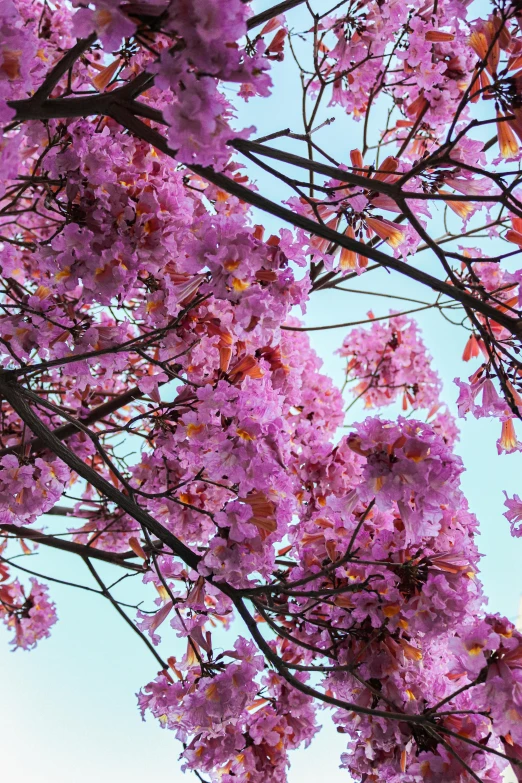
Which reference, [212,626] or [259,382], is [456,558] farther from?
[212,626]

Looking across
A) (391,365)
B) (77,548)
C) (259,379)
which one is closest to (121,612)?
(77,548)

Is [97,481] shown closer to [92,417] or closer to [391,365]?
[92,417]

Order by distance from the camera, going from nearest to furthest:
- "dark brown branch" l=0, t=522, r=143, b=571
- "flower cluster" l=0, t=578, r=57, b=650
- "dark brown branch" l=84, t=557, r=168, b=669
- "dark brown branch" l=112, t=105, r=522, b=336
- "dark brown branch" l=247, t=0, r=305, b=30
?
"dark brown branch" l=112, t=105, r=522, b=336 → "dark brown branch" l=247, t=0, r=305, b=30 → "dark brown branch" l=84, t=557, r=168, b=669 → "dark brown branch" l=0, t=522, r=143, b=571 → "flower cluster" l=0, t=578, r=57, b=650

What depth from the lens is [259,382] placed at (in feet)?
7.77

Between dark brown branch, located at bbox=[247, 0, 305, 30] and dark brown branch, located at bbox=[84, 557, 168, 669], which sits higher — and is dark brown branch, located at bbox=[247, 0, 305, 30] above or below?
above

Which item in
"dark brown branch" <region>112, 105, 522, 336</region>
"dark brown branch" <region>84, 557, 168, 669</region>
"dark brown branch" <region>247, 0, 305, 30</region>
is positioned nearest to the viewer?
"dark brown branch" <region>112, 105, 522, 336</region>

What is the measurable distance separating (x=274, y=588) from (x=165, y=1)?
151cm

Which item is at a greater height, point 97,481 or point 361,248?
point 97,481

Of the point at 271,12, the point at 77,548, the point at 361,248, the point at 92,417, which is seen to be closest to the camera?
the point at 361,248

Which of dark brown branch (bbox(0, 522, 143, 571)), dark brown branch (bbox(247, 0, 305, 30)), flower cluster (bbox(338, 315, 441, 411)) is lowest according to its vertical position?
dark brown branch (bbox(0, 522, 143, 571))

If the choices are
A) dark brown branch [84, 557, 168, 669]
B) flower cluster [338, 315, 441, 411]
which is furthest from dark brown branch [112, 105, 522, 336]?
flower cluster [338, 315, 441, 411]

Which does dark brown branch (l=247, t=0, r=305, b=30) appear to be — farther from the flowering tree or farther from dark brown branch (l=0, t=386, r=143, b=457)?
dark brown branch (l=0, t=386, r=143, b=457)

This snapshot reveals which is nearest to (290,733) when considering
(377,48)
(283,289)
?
(283,289)

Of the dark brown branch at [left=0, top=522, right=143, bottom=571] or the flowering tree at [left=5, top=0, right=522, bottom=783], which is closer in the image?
the flowering tree at [left=5, top=0, right=522, bottom=783]
